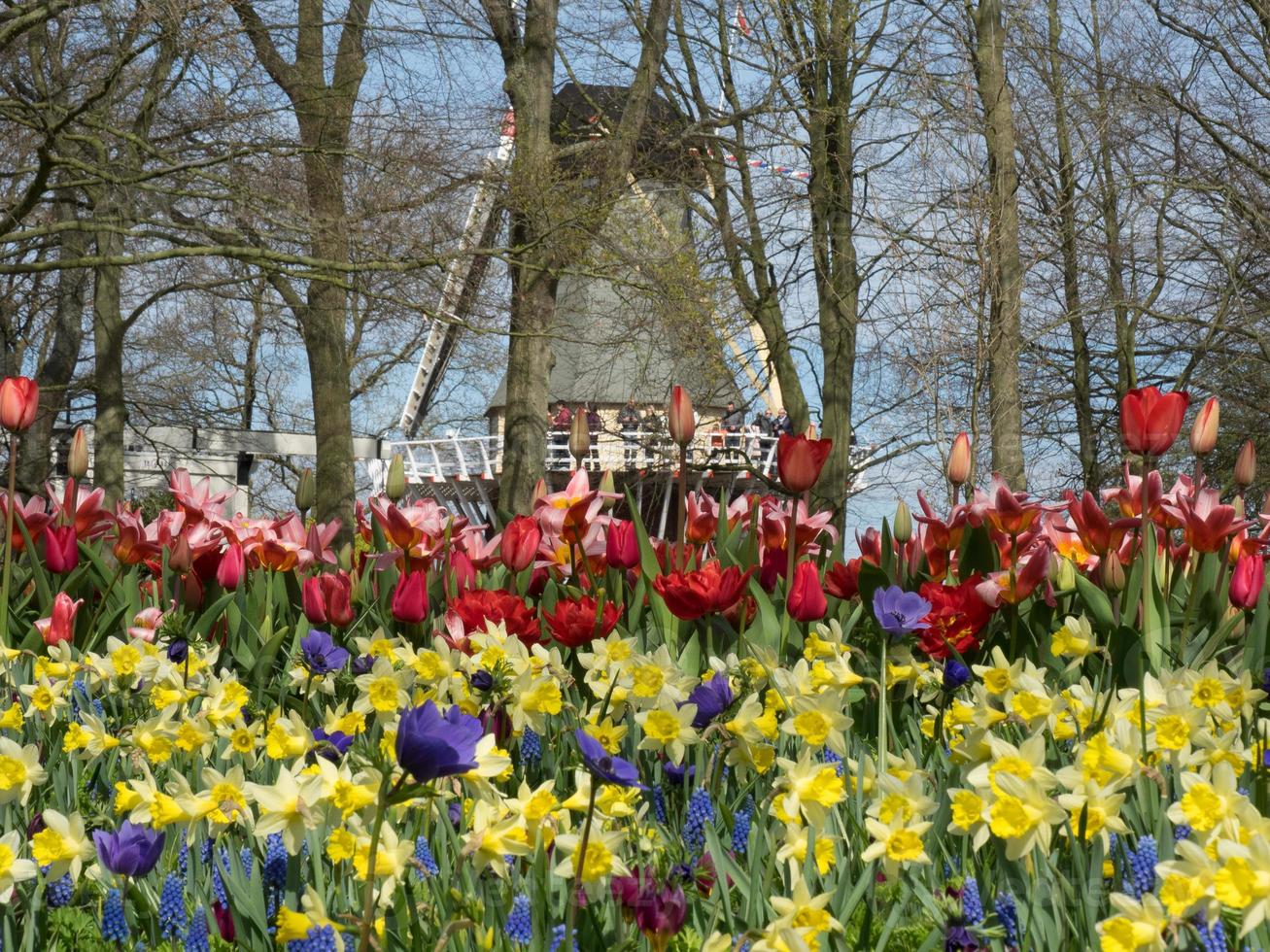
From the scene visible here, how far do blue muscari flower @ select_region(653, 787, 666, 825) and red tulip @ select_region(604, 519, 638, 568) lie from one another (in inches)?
56.2

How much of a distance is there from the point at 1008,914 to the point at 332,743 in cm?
100

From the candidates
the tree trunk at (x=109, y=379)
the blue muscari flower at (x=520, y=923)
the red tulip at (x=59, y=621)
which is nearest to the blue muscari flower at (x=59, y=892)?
the blue muscari flower at (x=520, y=923)

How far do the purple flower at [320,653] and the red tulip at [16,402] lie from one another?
1.68 metres

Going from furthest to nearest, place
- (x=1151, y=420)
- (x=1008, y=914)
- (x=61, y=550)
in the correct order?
(x=61, y=550)
(x=1151, y=420)
(x=1008, y=914)

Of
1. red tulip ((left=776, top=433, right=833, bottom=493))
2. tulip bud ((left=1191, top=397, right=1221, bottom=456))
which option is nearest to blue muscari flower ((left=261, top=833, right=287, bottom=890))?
red tulip ((left=776, top=433, right=833, bottom=493))

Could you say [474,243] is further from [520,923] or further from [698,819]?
[520,923]

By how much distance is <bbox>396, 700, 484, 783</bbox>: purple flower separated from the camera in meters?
1.21

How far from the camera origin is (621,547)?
3.70m

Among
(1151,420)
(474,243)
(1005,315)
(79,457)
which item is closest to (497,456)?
(474,243)

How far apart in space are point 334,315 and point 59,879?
12719 mm

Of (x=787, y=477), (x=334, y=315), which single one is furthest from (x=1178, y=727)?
(x=334, y=315)

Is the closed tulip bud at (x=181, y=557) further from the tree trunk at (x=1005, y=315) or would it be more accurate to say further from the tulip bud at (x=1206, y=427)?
the tree trunk at (x=1005, y=315)

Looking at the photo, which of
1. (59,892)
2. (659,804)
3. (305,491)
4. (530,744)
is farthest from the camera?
(305,491)

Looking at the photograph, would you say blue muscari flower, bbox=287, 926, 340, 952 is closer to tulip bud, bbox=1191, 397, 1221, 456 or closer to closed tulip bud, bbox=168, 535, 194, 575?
closed tulip bud, bbox=168, 535, 194, 575
